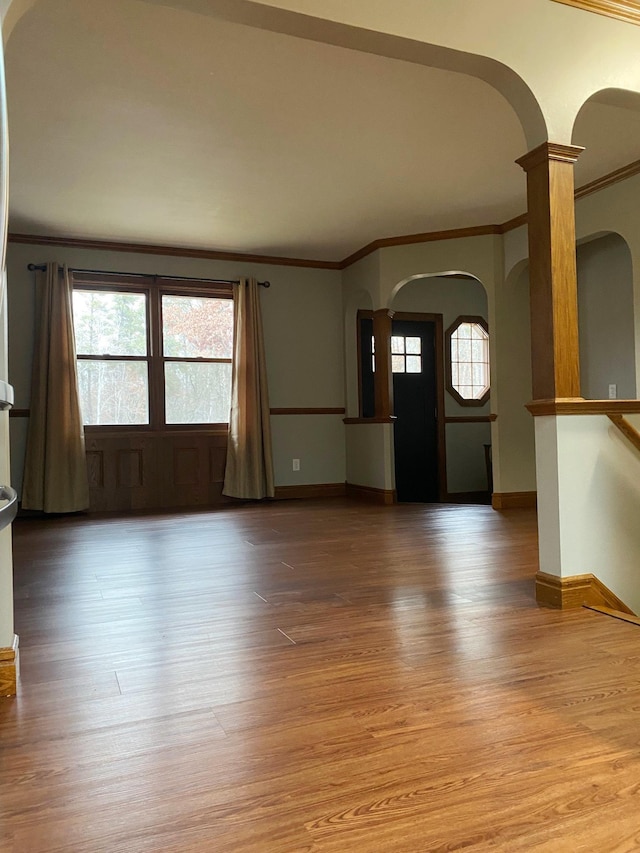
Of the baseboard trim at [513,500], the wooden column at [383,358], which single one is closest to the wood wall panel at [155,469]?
the wooden column at [383,358]

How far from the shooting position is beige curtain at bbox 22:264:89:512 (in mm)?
5305

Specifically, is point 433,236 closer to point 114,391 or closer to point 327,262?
point 327,262

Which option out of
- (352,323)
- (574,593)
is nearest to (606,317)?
(352,323)

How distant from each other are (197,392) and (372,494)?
195 cm

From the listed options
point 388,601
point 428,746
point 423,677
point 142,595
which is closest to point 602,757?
point 428,746

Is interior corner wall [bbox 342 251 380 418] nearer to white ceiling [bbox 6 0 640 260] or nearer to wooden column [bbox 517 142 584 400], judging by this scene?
white ceiling [bbox 6 0 640 260]

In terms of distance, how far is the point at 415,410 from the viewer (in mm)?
6949

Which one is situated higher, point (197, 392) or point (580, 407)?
point (197, 392)

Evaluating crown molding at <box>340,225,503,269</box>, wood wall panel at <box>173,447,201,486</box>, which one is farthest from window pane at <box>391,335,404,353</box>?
wood wall panel at <box>173,447,201,486</box>

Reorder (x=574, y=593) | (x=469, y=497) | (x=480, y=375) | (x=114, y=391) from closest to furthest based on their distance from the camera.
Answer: (x=574, y=593), (x=114, y=391), (x=469, y=497), (x=480, y=375)

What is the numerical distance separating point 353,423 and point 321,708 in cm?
485

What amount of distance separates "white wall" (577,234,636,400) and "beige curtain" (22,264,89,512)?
14.3ft

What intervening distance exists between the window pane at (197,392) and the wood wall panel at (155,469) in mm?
161

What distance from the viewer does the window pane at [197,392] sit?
19.4 ft
